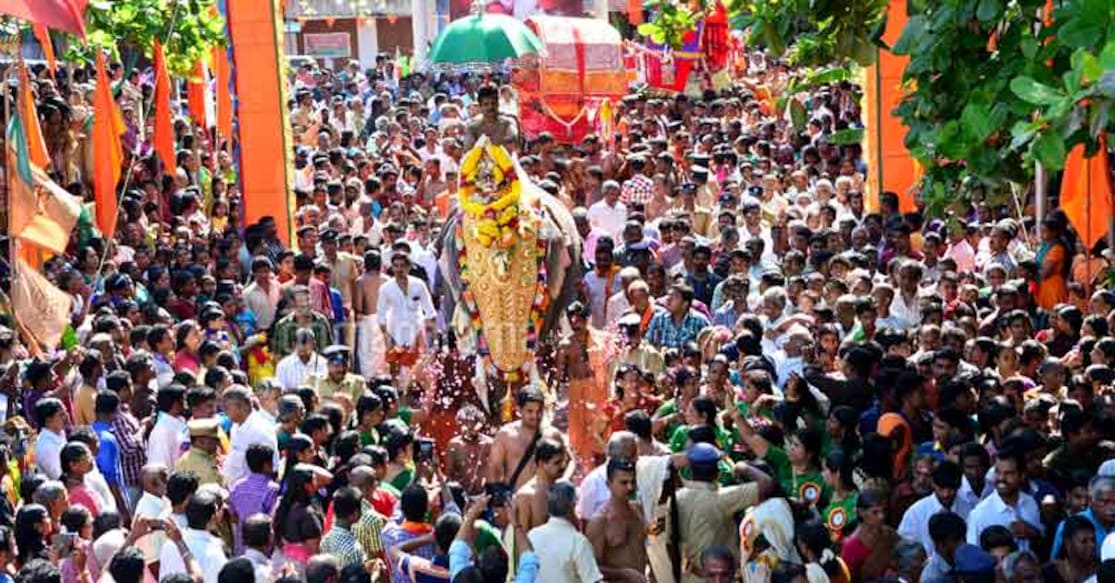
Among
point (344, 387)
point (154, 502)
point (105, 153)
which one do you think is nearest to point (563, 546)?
point (154, 502)

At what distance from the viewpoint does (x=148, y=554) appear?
883 cm

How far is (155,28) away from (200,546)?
1155 cm

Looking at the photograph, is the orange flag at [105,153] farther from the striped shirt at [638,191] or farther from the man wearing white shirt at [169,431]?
the striped shirt at [638,191]

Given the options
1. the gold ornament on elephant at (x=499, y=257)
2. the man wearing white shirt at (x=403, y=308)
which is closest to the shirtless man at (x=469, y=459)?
the gold ornament on elephant at (x=499, y=257)

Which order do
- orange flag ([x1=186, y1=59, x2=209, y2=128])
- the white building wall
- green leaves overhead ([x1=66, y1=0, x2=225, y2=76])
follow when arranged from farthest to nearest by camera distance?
the white building wall → orange flag ([x1=186, y1=59, x2=209, y2=128]) → green leaves overhead ([x1=66, y1=0, x2=225, y2=76])

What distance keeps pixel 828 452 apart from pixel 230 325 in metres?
5.25

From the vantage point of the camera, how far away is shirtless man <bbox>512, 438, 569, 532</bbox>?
910 cm

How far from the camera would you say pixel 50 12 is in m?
13.0

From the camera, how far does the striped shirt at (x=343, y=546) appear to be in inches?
340

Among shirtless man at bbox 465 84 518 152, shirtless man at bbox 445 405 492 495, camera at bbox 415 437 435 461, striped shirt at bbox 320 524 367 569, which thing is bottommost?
shirtless man at bbox 445 405 492 495

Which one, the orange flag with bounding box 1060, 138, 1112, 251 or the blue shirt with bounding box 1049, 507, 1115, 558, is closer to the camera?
the blue shirt with bounding box 1049, 507, 1115, 558

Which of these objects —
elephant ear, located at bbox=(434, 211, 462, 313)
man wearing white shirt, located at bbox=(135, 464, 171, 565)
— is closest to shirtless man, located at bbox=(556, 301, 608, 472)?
elephant ear, located at bbox=(434, 211, 462, 313)

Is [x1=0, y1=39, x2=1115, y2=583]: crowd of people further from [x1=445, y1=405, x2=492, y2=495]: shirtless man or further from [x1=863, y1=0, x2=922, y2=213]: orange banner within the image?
[x1=863, y1=0, x2=922, y2=213]: orange banner

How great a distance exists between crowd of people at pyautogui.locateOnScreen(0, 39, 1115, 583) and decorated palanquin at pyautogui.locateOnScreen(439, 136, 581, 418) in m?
0.14
